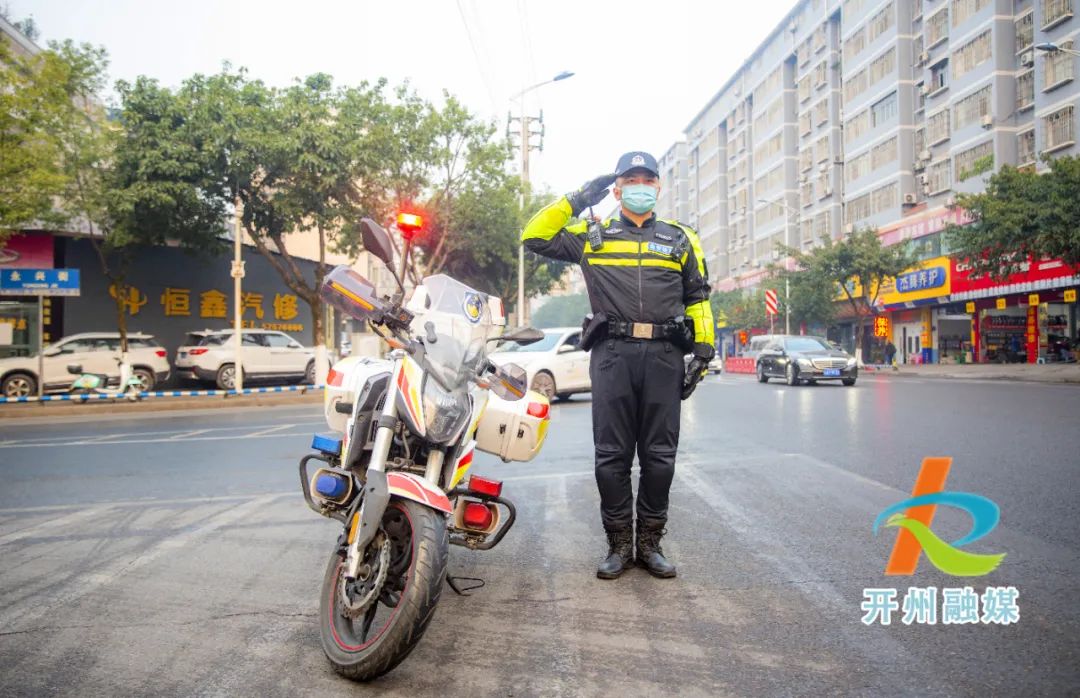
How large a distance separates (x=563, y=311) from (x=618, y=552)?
432 feet

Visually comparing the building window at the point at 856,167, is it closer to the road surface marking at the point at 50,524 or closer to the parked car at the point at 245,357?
the parked car at the point at 245,357

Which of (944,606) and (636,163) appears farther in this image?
(636,163)

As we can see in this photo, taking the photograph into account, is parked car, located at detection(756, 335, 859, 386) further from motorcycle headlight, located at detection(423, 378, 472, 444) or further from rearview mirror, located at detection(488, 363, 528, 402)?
motorcycle headlight, located at detection(423, 378, 472, 444)

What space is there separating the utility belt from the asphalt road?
3.73 feet

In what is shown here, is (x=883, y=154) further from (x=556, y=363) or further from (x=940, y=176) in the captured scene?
(x=556, y=363)

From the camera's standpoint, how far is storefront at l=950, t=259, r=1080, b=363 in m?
31.0

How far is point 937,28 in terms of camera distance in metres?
39.9

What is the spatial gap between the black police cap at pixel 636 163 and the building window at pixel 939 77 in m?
41.3

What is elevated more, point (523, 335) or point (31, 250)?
point (31, 250)

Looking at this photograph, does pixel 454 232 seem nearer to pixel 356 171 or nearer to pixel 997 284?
pixel 356 171

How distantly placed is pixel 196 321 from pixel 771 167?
1844 inches

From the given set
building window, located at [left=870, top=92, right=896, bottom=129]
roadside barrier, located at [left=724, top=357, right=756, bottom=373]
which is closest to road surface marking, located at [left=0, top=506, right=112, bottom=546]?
roadside barrier, located at [left=724, top=357, right=756, bottom=373]

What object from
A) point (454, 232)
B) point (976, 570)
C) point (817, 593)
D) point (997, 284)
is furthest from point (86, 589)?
point (997, 284)

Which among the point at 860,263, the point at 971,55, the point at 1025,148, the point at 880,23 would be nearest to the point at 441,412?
the point at 860,263
